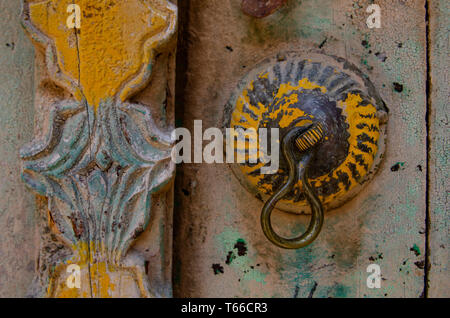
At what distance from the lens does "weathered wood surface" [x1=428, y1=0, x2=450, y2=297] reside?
658 mm

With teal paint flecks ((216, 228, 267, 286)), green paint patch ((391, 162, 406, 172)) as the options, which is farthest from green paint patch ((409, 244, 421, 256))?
teal paint flecks ((216, 228, 267, 286))

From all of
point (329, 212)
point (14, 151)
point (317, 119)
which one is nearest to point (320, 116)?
point (317, 119)

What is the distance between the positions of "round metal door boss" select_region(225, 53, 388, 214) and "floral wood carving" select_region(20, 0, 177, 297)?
133 millimetres

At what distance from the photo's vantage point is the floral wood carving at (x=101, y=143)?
558 millimetres

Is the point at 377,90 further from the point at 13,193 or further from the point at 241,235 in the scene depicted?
the point at 13,193

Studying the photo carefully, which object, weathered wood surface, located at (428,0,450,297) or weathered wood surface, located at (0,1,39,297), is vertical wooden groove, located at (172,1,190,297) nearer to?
weathered wood surface, located at (0,1,39,297)

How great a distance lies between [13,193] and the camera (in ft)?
2.16

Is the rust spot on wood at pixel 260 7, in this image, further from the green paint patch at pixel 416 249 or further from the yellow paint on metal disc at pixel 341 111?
the green paint patch at pixel 416 249

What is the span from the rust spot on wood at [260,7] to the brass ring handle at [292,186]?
0.20 meters

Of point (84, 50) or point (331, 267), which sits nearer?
point (84, 50)

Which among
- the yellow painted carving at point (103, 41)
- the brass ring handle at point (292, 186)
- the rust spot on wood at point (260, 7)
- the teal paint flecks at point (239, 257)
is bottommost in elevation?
the teal paint flecks at point (239, 257)

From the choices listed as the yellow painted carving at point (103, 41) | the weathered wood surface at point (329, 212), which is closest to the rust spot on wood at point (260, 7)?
the weathered wood surface at point (329, 212)
